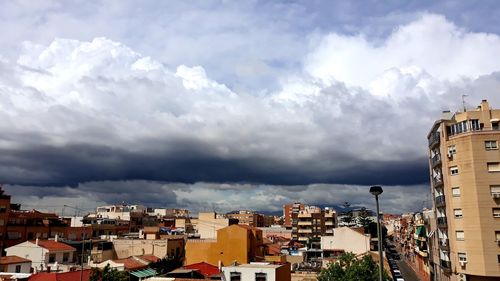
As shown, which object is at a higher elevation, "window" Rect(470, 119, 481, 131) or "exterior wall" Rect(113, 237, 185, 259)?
"window" Rect(470, 119, 481, 131)

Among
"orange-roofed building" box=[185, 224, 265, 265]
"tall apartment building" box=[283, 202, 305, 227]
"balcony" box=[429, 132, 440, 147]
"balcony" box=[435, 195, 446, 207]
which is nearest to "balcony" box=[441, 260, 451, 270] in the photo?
"balcony" box=[435, 195, 446, 207]

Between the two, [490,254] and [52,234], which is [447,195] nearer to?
[490,254]

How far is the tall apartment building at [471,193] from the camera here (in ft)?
175

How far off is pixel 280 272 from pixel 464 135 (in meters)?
29.1

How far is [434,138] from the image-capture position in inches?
2557

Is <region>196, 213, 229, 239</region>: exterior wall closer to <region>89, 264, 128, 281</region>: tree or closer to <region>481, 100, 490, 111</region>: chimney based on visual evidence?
<region>89, 264, 128, 281</region>: tree

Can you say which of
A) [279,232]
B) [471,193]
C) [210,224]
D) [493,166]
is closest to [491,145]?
[493,166]

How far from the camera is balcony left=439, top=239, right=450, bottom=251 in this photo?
197 feet

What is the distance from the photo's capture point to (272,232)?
142 m

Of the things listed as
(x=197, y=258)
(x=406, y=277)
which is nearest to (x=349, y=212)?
(x=406, y=277)

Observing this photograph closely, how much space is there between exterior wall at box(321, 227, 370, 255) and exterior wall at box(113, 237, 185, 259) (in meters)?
33.2

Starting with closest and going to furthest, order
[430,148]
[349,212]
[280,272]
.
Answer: [280,272] < [430,148] < [349,212]

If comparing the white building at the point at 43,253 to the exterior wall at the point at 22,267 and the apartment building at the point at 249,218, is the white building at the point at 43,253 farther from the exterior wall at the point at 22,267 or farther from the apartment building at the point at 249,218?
the apartment building at the point at 249,218

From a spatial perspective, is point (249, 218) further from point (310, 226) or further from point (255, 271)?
point (255, 271)
